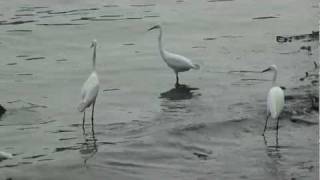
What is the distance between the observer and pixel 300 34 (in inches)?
790

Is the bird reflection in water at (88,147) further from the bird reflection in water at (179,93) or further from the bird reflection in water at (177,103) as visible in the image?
the bird reflection in water at (179,93)

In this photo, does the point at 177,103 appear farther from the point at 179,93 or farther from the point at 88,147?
the point at 88,147

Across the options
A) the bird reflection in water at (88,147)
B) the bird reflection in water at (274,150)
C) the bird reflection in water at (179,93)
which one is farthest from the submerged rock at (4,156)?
the bird reflection in water at (179,93)

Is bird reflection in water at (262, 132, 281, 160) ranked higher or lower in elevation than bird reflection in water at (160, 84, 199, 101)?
higher

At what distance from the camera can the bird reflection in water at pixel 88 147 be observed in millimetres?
10984

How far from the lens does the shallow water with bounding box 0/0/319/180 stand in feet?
34.7

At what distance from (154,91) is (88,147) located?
399 centimetres

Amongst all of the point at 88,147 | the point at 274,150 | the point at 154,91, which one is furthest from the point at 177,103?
the point at 274,150

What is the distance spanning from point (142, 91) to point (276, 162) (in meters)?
5.35

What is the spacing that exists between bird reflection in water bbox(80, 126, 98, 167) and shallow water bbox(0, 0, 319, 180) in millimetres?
19

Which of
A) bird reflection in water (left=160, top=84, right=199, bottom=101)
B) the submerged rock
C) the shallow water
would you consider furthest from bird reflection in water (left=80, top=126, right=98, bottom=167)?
bird reflection in water (left=160, top=84, right=199, bottom=101)

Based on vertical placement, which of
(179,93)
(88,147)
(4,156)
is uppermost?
(4,156)

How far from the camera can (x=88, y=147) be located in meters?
11.5

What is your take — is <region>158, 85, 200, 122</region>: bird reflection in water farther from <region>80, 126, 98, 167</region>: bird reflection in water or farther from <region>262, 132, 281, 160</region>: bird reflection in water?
<region>262, 132, 281, 160</region>: bird reflection in water
